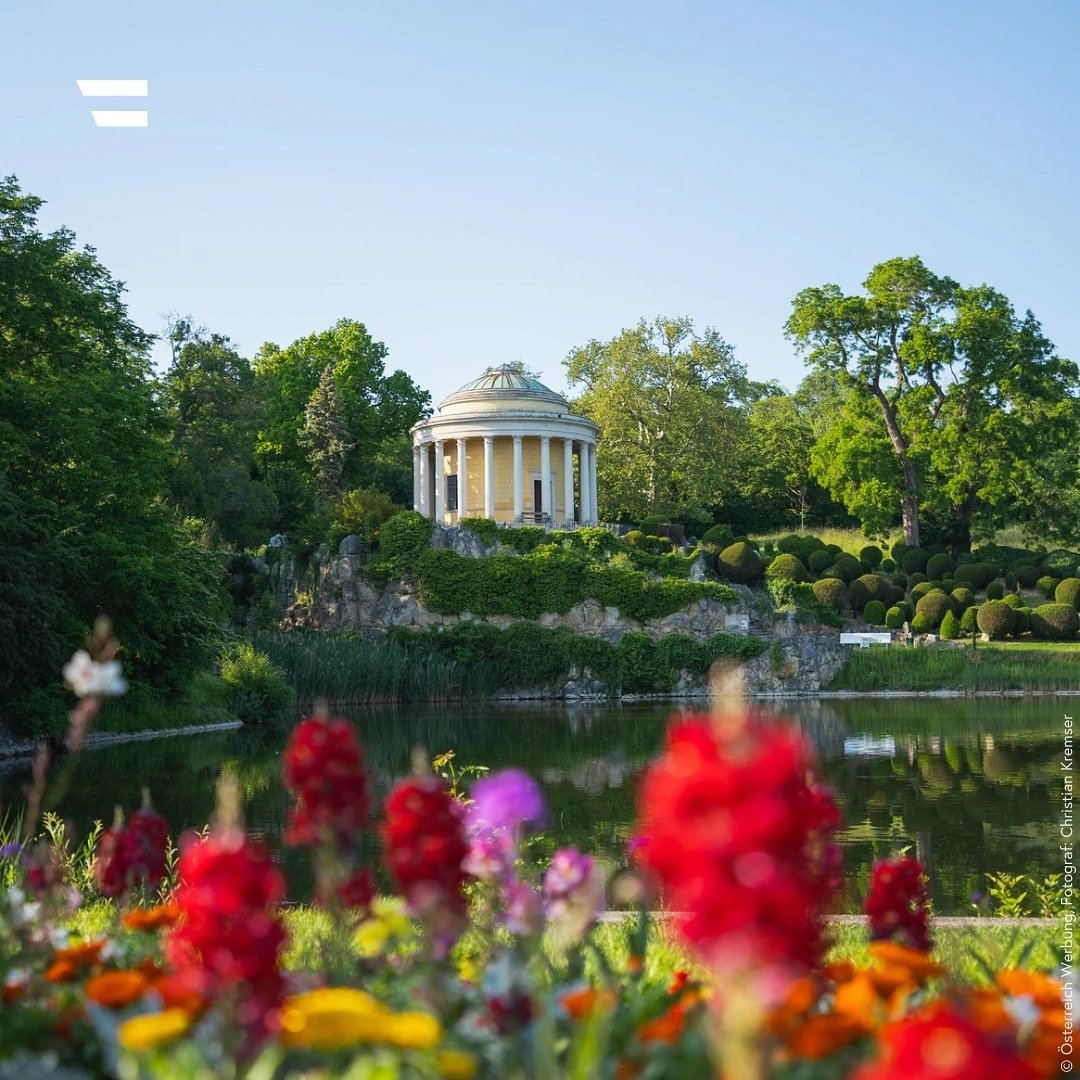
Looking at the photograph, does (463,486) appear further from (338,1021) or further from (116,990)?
(338,1021)

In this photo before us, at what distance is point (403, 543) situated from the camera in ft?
139

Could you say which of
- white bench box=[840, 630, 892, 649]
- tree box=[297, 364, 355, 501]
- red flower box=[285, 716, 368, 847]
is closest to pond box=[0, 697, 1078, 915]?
red flower box=[285, 716, 368, 847]

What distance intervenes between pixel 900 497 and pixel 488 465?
1521cm

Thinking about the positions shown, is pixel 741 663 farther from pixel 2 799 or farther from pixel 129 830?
pixel 129 830

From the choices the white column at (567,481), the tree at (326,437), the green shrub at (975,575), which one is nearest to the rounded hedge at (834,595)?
the green shrub at (975,575)

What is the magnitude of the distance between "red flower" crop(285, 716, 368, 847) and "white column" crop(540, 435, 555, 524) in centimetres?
4428

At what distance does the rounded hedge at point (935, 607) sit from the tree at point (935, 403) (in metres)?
7.55

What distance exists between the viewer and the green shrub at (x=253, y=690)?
29.6m

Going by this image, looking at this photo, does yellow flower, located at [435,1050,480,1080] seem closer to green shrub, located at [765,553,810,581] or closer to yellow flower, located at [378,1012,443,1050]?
yellow flower, located at [378,1012,443,1050]

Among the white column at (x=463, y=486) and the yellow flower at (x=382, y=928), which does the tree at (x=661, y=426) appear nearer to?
the white column at (x=463, y=486)

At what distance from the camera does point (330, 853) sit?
120 inches

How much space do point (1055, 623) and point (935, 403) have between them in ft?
43.0

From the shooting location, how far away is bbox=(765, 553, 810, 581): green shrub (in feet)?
142

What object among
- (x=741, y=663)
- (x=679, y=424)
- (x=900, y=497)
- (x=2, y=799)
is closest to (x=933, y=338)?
(x=900, y=497)
